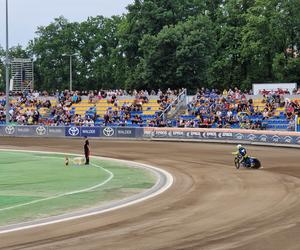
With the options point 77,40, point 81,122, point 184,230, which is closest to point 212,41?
point 81,122

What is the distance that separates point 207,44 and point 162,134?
22.2m

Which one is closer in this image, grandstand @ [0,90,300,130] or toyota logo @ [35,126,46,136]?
grandstand @ [0,90,300,130]

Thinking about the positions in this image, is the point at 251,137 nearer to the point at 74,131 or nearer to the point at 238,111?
the point at 238,111

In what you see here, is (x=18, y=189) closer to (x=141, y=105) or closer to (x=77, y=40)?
(x=141, y=105)

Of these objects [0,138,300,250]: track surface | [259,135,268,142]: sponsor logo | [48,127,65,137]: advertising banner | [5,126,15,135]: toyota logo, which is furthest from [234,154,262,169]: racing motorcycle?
[5,126,15,135]: toyota logo

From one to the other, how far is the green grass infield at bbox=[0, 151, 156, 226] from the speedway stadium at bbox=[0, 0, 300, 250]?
58 millimetres

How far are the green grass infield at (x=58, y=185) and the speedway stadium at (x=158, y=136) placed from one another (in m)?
0.06

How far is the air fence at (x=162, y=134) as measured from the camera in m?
40.5

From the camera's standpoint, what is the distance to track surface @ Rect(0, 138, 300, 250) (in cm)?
1171

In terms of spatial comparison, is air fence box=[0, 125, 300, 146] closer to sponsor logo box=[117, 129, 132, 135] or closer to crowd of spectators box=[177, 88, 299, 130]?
sponsor logo box=[117, 129, 132, 135]

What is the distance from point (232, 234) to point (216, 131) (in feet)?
104

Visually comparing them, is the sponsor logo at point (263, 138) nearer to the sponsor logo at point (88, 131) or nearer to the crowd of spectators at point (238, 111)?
the crowd of spectators at point (238, 111)

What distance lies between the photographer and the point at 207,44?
2608 inches

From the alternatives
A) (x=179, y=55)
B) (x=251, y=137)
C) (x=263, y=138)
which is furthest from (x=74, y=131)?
(x=263, y=138)
